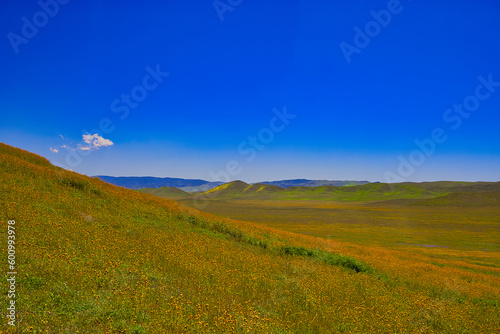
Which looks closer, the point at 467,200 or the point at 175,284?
the point at 175,284

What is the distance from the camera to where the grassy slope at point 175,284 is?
5.98m

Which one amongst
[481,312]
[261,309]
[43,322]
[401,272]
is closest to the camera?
[43,322]

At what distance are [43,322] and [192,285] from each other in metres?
4.17

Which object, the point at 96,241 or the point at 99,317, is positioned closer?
the point at 99,317

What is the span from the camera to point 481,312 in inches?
460

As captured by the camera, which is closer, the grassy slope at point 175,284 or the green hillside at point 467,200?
the grassy slope at point 175,284

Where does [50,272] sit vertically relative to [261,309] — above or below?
above

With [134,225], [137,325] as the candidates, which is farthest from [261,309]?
[134,225]

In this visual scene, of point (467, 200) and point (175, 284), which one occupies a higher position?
point (467, 200)

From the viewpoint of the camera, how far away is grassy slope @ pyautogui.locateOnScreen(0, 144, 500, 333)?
5.98 metres

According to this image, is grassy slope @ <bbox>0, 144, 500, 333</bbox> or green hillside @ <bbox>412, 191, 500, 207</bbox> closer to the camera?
grassy slope @ <bbox>0, 144, 500, 333</bbox>

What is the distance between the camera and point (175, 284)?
8.43 m

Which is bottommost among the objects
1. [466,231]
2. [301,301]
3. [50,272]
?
[466,231]

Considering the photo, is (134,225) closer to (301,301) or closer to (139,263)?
(139,263)
